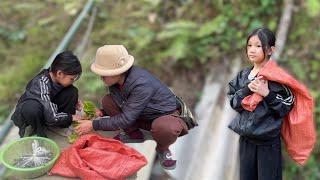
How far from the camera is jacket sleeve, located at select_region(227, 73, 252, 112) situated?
2.98 meters

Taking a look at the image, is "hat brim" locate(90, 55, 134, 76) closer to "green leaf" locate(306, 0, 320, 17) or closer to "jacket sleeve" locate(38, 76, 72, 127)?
"jacket sleeve" locate(38, 76, 72, 127)

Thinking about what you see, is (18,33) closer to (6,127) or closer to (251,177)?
(6,127)

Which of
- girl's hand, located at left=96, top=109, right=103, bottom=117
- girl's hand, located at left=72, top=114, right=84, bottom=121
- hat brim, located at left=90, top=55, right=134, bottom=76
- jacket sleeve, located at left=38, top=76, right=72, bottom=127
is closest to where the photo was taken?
hat brim, located at left=90, top=55, right=134, bottom=76

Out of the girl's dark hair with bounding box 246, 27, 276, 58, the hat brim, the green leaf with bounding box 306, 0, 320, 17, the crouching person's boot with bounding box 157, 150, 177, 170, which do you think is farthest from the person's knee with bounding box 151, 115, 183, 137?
the green leaf with bounding box 306, 0, 320, 17

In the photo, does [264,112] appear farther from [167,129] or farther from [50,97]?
[50,97]

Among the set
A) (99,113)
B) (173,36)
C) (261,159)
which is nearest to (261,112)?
(261,159)

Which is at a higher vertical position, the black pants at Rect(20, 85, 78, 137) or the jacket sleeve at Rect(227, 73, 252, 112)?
the jacket sleeve at Rect(227, 73, 252, 112)

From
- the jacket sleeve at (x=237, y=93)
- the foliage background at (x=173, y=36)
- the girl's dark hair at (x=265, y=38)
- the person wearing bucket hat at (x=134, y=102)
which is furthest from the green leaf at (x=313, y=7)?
the girl's dark hair at (x=265, y=38)

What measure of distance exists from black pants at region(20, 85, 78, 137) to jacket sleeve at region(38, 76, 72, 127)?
0.04 meters

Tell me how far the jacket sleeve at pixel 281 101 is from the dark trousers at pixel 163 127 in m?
0.89

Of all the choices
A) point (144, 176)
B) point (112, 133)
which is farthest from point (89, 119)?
point (144, 176)

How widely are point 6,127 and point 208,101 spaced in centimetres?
338

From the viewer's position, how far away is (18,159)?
11.5ft

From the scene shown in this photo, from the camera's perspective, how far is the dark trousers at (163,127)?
3.52 m
